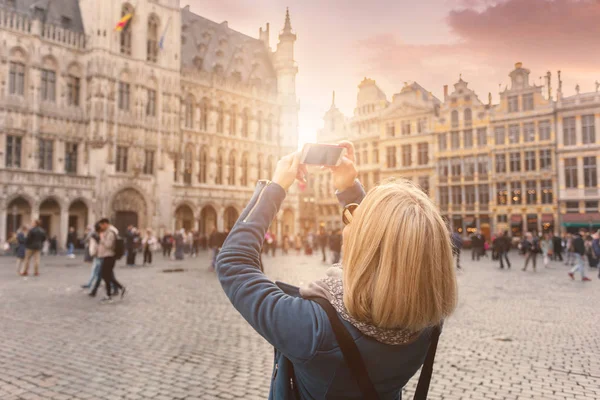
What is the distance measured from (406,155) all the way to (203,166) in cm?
2009

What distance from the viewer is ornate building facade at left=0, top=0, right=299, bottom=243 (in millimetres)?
28922

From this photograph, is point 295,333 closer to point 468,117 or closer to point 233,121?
point 233,121

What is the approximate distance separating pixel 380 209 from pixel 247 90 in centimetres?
4280

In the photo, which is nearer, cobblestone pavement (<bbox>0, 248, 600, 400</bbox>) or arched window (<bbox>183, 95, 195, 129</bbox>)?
cobblestone pavement (<bbox>0, 248, 600, 400</bbox>)

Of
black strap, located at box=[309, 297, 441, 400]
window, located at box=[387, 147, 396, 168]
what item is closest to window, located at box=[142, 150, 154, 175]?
window, located at box=[387, 147, 396, 168]

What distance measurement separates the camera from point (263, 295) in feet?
4.27

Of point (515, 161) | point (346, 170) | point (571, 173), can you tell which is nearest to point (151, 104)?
point (515, 161)

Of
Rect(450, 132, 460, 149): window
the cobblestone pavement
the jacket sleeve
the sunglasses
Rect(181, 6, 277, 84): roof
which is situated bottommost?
the cobblestone pavement

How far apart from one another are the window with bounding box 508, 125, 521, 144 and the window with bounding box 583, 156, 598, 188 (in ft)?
17.3

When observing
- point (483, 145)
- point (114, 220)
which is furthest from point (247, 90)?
point (483, 145)

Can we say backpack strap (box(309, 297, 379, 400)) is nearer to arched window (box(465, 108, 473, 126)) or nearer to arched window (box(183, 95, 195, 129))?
arched window (box(183, 95, 195, 129))

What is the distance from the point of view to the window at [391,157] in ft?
150

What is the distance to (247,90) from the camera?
139 ft

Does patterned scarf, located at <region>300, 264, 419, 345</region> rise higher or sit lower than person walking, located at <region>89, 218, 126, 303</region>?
higher
